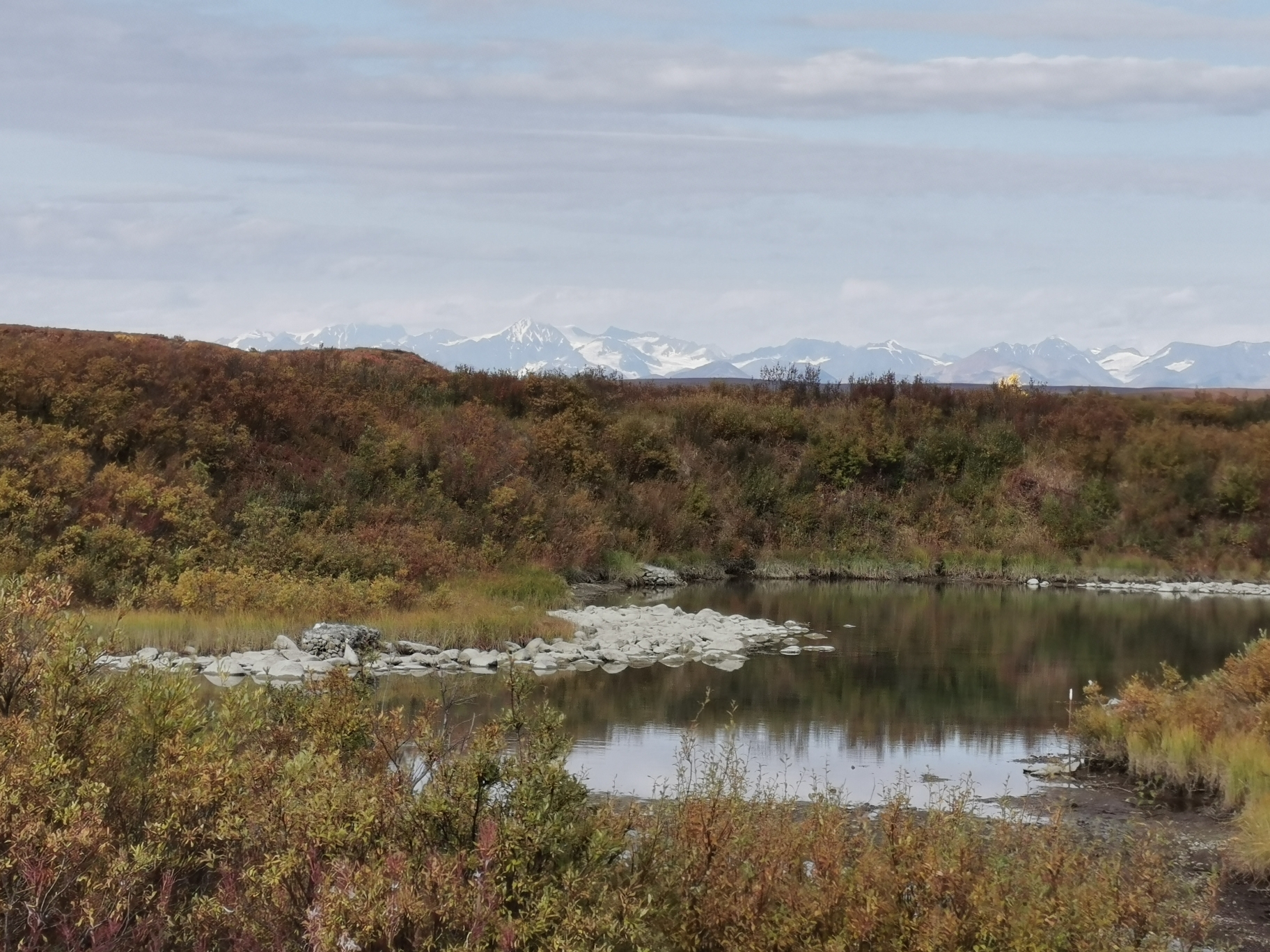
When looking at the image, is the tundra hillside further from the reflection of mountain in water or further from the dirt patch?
the dirt patch

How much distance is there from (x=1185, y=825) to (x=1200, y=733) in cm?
203

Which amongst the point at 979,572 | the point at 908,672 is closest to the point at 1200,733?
the point at 908,672

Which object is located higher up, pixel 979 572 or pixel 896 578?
pixel 979 572

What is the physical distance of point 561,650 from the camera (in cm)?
2286

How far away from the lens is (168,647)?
2020cm

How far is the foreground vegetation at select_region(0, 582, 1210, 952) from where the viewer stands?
5.46m

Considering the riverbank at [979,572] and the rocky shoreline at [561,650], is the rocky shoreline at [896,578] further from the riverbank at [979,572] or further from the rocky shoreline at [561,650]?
the rocky shoreline at [561,650]

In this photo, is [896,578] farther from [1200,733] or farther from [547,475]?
[1200,733]

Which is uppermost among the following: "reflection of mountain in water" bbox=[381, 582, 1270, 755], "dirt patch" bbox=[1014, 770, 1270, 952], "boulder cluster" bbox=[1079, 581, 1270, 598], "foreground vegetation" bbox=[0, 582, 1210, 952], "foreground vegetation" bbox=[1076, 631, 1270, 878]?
"foreground vegetation" bbox=[0, 582, 1210, 952]

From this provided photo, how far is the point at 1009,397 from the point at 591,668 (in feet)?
94.5

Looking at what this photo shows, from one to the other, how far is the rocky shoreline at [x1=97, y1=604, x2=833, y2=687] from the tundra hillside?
7.62 ft

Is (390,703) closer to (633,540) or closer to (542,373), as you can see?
(633,540)

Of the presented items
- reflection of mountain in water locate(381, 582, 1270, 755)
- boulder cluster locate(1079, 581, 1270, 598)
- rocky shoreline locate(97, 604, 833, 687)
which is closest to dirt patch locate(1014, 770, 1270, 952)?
reflection of mountain in water locate(381, 582, 1270, 755)

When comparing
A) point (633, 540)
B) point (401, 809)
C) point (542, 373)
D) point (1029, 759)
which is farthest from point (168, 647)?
point (542, 373)
